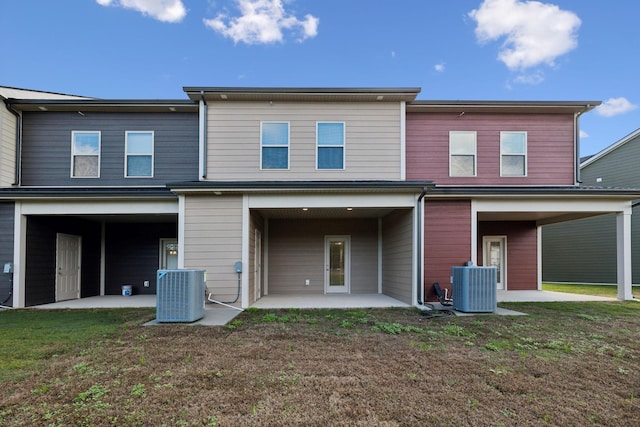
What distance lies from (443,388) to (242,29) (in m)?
18.9

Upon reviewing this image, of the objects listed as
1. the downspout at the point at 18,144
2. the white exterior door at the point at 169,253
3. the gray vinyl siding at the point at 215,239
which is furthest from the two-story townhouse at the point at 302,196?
the downspout at the point at 18,144

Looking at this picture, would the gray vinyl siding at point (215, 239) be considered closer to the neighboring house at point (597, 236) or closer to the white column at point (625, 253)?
the white column at point (625, 253)

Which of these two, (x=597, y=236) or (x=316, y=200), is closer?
(x=316, y=200)

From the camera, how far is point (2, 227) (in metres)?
8.32

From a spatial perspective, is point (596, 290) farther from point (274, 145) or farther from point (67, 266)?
point (67, 266)

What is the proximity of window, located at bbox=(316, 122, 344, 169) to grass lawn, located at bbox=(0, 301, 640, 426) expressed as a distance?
4.38 metres

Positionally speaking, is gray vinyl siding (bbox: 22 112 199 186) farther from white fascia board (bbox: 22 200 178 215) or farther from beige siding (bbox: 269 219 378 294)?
beige siding (bbox: 269 219 378 294)

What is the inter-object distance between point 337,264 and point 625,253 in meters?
7.64

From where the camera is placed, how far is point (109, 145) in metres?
9.88

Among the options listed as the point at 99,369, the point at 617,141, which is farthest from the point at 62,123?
the point at 617,141

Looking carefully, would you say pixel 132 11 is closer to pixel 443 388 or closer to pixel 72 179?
pixel 72 179

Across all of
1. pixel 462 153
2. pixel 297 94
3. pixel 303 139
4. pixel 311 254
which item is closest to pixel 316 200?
pixel 303 139

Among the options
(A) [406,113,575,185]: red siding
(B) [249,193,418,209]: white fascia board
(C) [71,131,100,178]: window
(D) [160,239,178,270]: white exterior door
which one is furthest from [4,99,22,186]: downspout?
(A) [406,113,575,185]: red siding

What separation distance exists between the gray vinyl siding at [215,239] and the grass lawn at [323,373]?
6.00 feet
